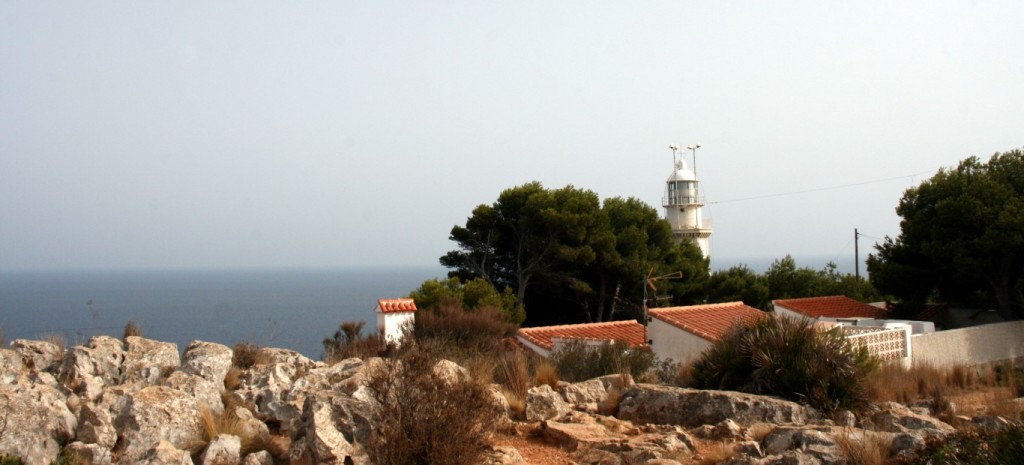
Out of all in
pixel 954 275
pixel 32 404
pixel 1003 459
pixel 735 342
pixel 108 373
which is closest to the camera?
pixel 1003 459

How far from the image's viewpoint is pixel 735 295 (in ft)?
115

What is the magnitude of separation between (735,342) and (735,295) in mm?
24504

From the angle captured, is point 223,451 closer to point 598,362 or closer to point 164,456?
point 164,456

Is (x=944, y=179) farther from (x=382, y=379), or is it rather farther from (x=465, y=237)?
(x=382, y=379)

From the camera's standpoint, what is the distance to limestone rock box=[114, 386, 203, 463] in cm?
707

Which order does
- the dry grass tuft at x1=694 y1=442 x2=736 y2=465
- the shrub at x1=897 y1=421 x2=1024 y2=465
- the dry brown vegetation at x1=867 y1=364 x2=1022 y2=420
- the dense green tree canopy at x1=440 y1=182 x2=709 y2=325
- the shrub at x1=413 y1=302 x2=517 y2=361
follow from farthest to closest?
1. the dense green tree canopy at x1=440 y1=182 x2=709 y2=325
2. the shrub at x1=413 y1=302 x2=517 y2=361
3. the dry brown vegetation at x1=867 y1=364 x2=1022 y2=420
4. the dry grass tuft at x1=694 y1=442 x2=736 y2=465
5. the shrub at x1=897 y1=421 x2=1024 y2=465

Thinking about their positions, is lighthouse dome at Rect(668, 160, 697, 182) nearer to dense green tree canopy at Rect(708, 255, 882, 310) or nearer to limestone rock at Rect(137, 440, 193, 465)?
dense green tree canopy at Rect(708, 255, 882, 310)

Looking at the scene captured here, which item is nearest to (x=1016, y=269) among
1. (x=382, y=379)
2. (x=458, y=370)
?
(x=458, y=370)

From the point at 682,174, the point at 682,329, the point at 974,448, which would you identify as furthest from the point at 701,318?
the point at 682,174

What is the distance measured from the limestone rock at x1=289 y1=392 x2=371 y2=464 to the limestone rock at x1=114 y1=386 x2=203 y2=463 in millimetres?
974

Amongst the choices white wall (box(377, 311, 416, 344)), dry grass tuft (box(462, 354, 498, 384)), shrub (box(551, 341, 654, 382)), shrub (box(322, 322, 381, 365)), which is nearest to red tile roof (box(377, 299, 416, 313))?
white wall (box(377, 311, 416, 344))

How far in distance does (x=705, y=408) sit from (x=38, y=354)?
7.51 m

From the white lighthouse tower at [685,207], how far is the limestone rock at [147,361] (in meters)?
39.1

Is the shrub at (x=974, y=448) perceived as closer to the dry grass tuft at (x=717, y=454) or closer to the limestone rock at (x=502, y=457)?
the dry grass tuft at (x=717, y=454)
